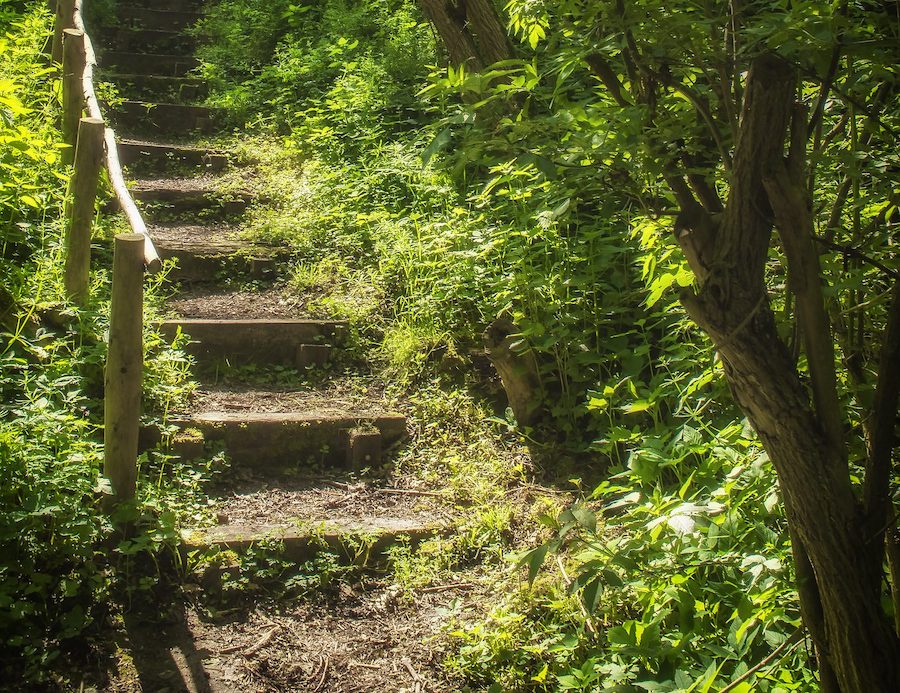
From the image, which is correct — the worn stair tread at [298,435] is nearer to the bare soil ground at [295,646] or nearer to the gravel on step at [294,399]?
the gravel on step at [294,399]

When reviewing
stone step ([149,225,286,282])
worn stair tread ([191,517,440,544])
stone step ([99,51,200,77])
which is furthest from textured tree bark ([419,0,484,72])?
stone step ([99,51,200,77])

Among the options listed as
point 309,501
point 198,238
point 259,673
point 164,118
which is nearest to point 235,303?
point 198,238

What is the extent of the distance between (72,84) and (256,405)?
241cm

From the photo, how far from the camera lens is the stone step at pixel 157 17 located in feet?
31.5

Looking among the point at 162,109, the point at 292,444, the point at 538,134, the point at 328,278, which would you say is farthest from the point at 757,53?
the point at 162,109

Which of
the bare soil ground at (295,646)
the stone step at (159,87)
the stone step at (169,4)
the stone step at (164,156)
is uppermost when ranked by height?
the stone step at (169,4)

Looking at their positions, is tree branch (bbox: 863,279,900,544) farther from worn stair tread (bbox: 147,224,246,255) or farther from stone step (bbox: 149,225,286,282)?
worn stair tread (bbox: 147,224,246,255)

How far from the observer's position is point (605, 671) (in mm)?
2672

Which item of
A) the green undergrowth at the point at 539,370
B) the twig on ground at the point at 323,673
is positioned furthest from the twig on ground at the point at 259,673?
the green undergrowth at the point at 539,370

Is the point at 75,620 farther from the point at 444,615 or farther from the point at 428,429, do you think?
the point at 428,429

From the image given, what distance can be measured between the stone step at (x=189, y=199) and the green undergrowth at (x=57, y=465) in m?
1.41

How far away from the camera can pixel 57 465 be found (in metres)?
3.20

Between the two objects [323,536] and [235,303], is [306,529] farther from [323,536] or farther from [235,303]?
[235,303]

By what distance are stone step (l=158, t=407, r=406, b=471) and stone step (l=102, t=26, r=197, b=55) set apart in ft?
21.2
